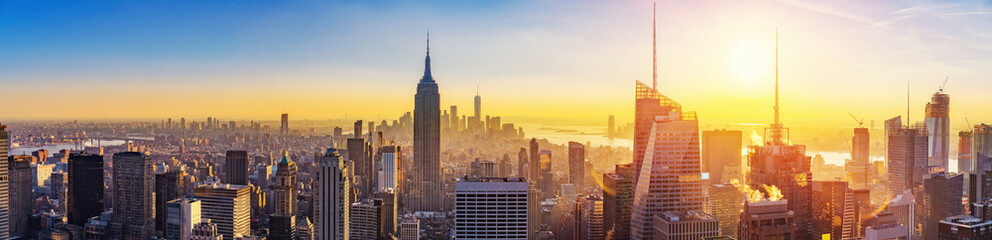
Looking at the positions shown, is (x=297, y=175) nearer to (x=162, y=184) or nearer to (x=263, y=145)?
(x=263, y=145)

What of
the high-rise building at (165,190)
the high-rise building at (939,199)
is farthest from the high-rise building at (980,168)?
the high-rise building at (165,190)

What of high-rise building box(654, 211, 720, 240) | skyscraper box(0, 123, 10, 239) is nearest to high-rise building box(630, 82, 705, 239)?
high-rise building box(654, 211, 720, 240)

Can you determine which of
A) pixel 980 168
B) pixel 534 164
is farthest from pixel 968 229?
pixel 534 164

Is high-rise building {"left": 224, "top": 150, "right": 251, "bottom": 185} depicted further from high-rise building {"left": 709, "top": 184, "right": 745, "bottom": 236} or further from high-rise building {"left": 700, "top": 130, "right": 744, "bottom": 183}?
high-rise building {"left": 709, "top": 184, "right": 745, "bottom": 236}

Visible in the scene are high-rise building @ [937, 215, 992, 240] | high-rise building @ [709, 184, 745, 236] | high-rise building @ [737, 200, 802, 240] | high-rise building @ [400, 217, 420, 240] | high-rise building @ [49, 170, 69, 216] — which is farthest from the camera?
high-rise building @ [400, 217, 420, 240]

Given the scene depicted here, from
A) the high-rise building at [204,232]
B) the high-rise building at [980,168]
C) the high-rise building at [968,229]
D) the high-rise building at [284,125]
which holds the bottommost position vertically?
the high-rise building at [204,232]

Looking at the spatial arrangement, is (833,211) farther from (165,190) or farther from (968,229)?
(165,190)

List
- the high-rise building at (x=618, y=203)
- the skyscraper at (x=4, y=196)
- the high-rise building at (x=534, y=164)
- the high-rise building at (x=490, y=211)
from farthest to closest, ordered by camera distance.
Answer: the high-rise building at (x=534, y=164) → the high-rise building at (x=618, y=203) → the skyscraper at (x=4, y=196) → the high-rise building at (x=490, y=211)

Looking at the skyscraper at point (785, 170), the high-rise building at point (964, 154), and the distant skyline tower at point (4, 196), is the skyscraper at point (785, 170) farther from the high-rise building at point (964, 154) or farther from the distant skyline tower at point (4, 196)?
the distant skyline tower at point (4, 196)
